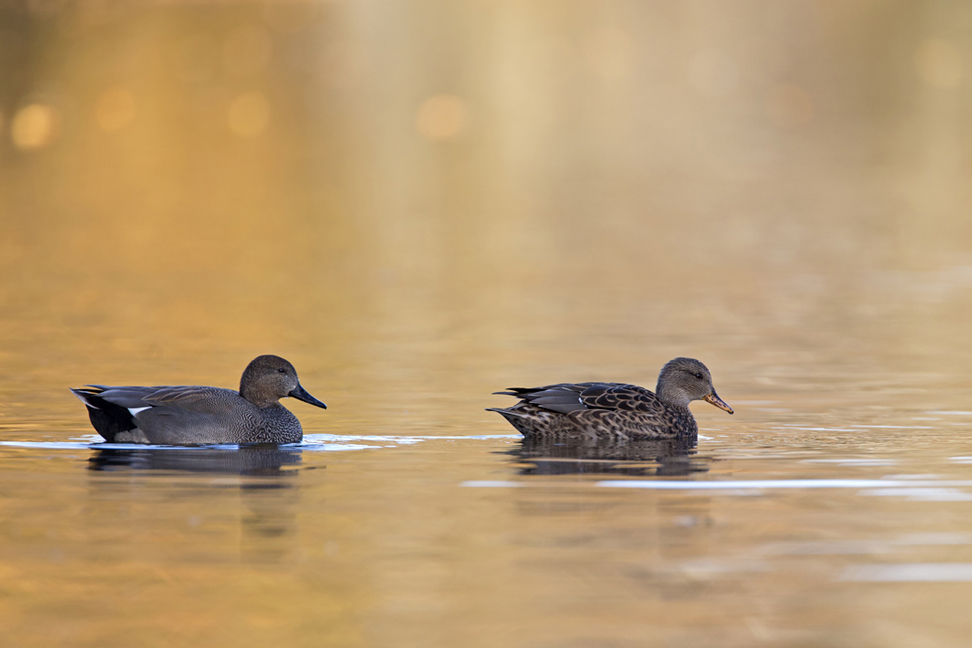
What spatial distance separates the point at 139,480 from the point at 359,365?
567 centimetres

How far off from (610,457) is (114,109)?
5070 centimetres

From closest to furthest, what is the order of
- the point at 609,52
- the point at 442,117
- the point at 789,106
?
1. the point at 442,117
2. the point at 789,106
3. the point at 609,52

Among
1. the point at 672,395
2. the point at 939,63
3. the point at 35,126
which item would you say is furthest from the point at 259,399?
the point at 939,63

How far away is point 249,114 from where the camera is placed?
5919 centimetres

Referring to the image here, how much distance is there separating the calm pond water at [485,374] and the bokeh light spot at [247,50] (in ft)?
82.2

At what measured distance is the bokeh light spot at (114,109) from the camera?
55.6m

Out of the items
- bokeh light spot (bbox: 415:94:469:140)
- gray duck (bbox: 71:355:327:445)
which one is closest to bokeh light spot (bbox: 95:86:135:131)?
bokeh light spot (bbox: 415:94:469:140)

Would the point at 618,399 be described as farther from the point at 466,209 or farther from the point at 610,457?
the point at 466,209

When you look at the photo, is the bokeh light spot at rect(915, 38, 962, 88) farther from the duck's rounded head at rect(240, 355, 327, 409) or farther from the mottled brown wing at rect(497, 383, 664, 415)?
the duck's rounded head at rect(240, 355, 327, 409)

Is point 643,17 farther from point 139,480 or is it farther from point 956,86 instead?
point 139,480

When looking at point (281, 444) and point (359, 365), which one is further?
point (359, 365)

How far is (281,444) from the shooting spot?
1177 centimetres

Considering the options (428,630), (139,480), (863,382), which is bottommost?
(428,630)

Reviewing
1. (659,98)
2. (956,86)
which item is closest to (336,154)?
(659,98)
